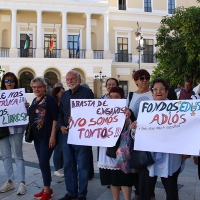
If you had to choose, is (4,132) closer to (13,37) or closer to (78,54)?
(13,37)

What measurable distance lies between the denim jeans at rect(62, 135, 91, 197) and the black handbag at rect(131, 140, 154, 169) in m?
1.00

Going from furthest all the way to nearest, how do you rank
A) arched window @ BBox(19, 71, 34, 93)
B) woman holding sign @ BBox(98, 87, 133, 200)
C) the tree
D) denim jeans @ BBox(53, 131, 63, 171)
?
arched window @ BBox(19, 71, 34, 93)
the tree
denim jeans @ BBox(53, 131, 63, 171)
woman holding sign @ BBox(98, 87, 133, 200)

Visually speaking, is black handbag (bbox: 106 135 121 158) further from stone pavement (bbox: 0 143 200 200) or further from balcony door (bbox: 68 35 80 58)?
balcony door (bbox: 68 35 80 58)

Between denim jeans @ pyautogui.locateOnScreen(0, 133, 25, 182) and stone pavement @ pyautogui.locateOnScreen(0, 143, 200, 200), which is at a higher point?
denim jeans @ pyautogui.locateOnScreen(0, 133, 25, 182)

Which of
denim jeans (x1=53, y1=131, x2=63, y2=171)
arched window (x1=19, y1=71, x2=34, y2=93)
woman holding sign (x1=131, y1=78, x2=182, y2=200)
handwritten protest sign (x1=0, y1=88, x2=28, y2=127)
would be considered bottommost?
denim jeans (x1=53, y1=131, x2=63, y2=171)

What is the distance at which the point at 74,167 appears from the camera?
453cm

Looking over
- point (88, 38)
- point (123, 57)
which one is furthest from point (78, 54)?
point (123, 57)

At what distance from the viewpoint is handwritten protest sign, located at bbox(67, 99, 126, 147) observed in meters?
3.99

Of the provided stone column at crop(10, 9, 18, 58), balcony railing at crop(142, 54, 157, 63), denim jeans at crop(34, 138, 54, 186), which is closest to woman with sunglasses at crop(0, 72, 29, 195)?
denim jeans at crop(34, 138, 54, 186)

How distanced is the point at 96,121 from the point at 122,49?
33191mm

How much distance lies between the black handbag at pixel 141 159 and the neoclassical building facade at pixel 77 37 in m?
29.0

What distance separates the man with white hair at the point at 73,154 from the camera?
173 inches

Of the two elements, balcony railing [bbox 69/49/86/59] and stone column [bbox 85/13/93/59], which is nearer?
stone column [bbox 85/13/93/59]

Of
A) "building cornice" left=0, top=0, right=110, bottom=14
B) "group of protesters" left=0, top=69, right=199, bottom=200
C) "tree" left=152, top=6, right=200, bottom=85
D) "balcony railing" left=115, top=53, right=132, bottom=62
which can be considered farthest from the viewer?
"balcony railing" left=115, top=53, right=132, bottom=62
